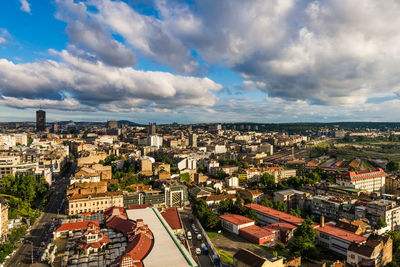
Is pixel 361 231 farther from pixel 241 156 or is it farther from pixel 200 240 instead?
pixel 241 156

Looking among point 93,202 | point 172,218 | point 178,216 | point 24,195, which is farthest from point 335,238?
point 24,195

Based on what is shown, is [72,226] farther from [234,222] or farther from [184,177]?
[184,177]

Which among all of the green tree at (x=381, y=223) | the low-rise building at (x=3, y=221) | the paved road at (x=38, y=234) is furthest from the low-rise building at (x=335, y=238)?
the low-rise building at (x=3, y=221)

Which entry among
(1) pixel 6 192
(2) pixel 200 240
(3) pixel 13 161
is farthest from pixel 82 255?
(3) pixel 13 161

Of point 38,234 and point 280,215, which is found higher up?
point 280,215

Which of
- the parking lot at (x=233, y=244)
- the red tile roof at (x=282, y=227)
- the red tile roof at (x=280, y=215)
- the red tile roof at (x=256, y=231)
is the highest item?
the red tile roof at (x=280, y=215)

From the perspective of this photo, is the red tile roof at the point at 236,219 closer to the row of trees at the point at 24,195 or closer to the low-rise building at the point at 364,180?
the row of trees at the point at 24,195

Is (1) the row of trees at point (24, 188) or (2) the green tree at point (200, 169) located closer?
(1) the row of trees at point (24, 188)
